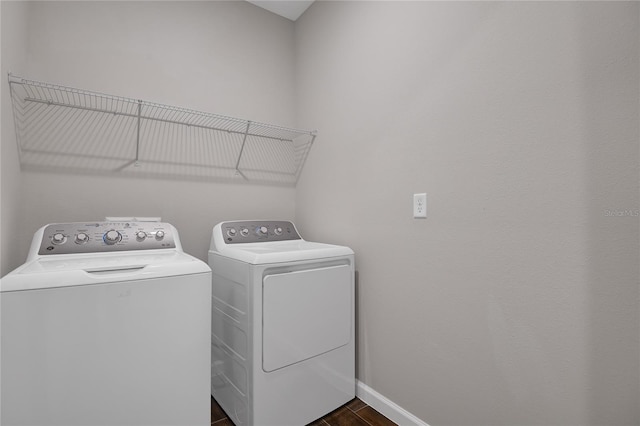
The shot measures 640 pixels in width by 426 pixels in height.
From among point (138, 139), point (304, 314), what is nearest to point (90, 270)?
point (304, 314)

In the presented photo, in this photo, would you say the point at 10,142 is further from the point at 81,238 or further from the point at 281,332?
the point at 281,332

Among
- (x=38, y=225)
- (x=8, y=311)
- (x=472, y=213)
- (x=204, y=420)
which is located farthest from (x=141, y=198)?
(x=472, y=213)

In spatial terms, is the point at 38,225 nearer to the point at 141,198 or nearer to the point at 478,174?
the point at 141,198

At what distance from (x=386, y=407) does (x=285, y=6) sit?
9.40ft

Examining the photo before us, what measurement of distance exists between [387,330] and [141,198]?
1683 millimetres

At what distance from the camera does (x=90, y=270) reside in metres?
1.05

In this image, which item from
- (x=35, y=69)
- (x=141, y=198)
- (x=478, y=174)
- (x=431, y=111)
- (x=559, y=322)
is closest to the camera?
(x=559, y=322)

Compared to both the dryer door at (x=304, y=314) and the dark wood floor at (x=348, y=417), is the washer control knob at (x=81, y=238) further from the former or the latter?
the dark wood floor at (x=348, y=417)

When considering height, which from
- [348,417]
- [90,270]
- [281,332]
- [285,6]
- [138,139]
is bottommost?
[348,417]

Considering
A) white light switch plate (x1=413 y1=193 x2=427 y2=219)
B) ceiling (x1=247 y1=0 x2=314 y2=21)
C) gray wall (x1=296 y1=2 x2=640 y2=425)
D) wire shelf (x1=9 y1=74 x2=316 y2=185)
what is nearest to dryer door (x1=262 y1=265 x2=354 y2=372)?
gray wall (x1=296 y1=2 x2=640 y2=425)

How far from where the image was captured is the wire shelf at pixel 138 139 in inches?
62.9

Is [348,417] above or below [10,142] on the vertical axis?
below

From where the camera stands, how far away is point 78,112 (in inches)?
67.4

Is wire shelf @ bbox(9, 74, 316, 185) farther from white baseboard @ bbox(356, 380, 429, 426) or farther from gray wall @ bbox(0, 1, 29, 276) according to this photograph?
white baseboard @ bbox(356, 380, 429, 426)
